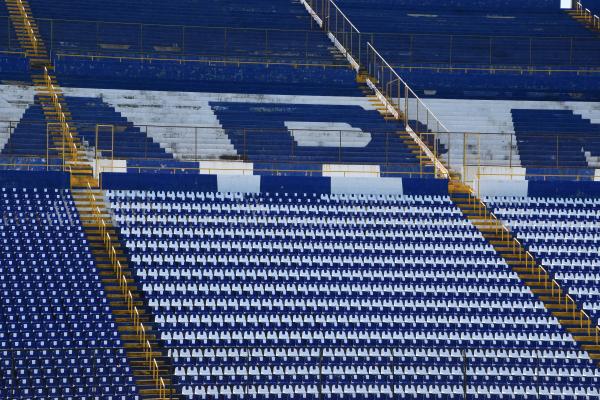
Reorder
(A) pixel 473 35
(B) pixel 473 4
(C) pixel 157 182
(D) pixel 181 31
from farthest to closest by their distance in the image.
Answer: (B) pixel 473 4 < (A) pixel 473 35 < (D) pixel 181 31 < (C) pixel 157 182

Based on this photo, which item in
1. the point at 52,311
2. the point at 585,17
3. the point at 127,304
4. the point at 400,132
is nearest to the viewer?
the point at 52,311

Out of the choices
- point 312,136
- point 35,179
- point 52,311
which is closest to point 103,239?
point 35,179

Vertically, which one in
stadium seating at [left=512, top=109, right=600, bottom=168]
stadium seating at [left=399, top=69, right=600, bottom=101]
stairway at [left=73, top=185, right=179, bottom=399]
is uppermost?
stadium seating at [left=399, top=69, right=600, bottom=101]

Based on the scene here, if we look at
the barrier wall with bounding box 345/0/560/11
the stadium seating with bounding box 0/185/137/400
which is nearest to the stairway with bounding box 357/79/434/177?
the barrier wall with bounding box 345/0/560/11

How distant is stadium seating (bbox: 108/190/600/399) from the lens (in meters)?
22.1

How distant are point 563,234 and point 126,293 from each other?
836cm

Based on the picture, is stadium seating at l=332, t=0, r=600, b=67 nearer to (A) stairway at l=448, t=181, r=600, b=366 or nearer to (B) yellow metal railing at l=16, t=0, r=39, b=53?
(A) stairway at l=448, t=181, r=600, b=366

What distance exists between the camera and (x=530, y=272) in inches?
1013

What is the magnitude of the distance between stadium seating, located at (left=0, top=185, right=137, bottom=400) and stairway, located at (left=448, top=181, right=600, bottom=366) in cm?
741

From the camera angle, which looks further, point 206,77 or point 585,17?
point 585,17

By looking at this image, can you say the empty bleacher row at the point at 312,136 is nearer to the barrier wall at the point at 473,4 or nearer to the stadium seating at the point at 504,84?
the stadium seating at the point at 504,84

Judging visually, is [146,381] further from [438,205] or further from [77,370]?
[438,205]

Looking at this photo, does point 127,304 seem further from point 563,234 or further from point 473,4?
point 473,4

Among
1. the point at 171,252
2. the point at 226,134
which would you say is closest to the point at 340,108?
the point at 226,134
